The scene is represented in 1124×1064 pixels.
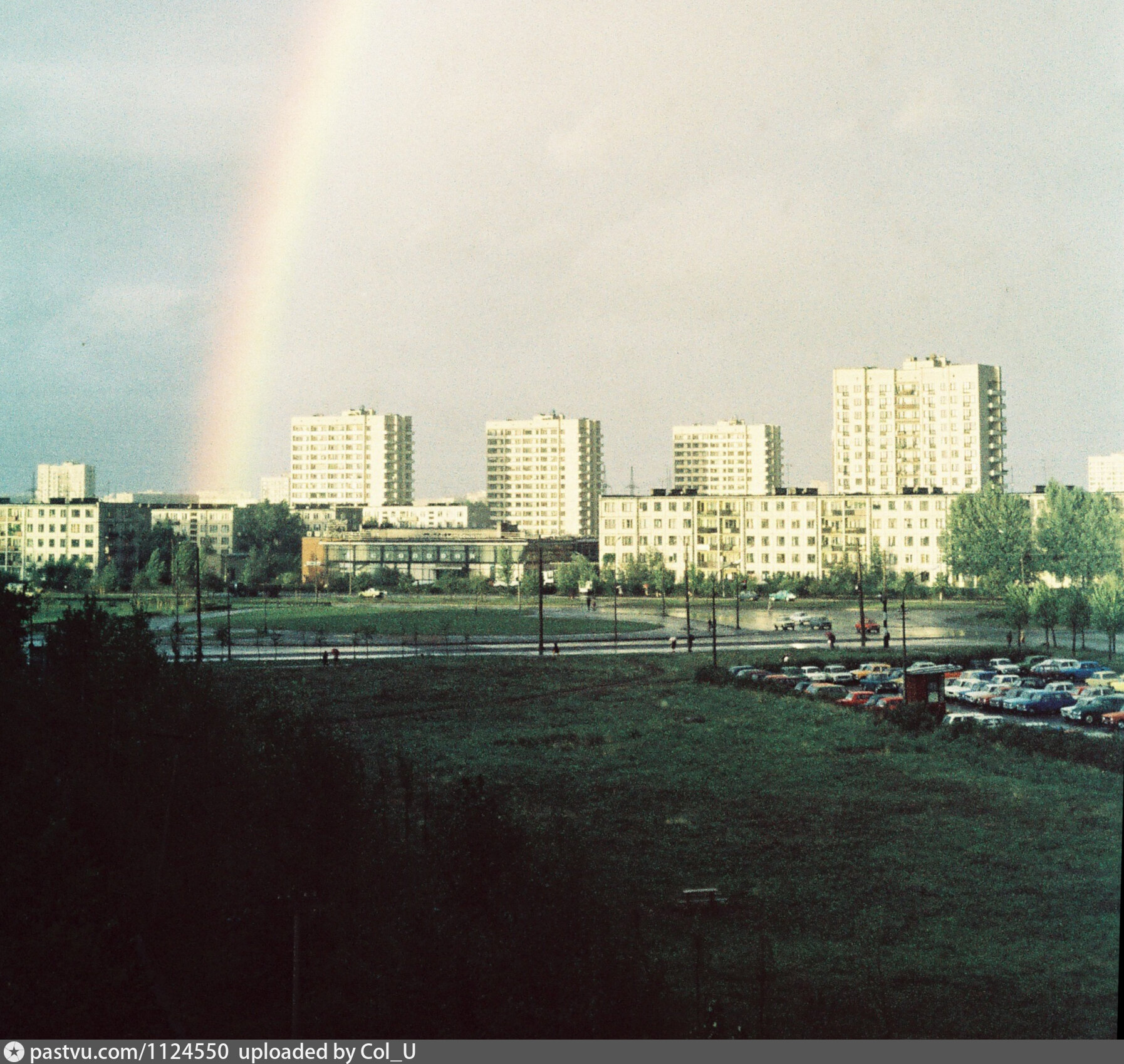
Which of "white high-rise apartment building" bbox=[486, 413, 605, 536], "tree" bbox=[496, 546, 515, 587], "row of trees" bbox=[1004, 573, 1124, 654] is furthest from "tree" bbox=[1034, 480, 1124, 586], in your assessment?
"white high-rise apartment building" bbox=[486, 413, 605, 536]

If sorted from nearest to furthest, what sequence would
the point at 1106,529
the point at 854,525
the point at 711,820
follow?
1. the point at 711,820
2. the point at 1106,529
3. the point at 854,525

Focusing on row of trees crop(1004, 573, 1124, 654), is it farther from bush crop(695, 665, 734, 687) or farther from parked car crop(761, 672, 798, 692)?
bush crop(695, 665, 734, 687)

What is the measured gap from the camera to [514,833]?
7340mm

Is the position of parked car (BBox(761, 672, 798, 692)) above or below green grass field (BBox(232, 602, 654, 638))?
below

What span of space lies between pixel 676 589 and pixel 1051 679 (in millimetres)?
13012

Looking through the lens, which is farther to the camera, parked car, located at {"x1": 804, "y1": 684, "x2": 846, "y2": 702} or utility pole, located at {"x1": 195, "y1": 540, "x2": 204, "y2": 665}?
utility pole, located at {"x1": 195, "y1": 540, "x2": 204, "y2": 665}

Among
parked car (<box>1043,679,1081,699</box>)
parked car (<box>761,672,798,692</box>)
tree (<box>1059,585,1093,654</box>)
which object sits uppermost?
tree (<box>1059,585,1093,654</box>)

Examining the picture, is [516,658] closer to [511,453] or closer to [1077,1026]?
[1077,1026]

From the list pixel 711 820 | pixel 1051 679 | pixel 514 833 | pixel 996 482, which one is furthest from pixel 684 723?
pixel 996 482

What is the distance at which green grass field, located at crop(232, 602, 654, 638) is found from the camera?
875 inches

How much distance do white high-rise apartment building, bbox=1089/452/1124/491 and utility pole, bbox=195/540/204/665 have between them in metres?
13.5

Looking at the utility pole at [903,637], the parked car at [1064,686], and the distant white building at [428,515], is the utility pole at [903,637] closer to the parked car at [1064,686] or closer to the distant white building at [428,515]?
the parked car at [1064,686]

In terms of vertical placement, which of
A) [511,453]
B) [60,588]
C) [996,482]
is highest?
[511,453]

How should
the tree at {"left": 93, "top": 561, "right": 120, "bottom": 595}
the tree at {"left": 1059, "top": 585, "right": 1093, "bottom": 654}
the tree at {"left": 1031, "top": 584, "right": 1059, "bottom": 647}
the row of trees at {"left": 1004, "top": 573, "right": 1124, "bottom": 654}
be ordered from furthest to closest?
the tree at {"left": 93, "top": 561, "right": 120, "bottom": 595} < the tree at {"left": 1031, "top": 584, "right": 1059, "bottom": 647} < the tree at {"left": 1059, "top": 585, "right": 1093, "bottom": 654} < the row of trees at {"left": 1004, "top": 573, "right": 1124, "bottom": 654}
